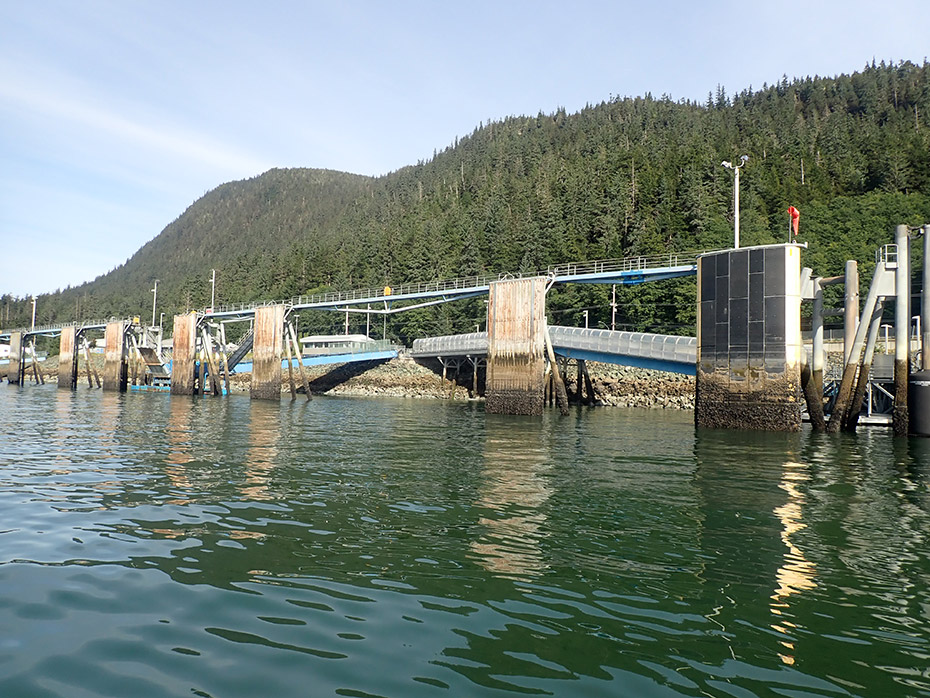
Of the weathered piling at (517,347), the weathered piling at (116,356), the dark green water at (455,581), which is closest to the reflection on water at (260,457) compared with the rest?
the dark green water at (455,581)

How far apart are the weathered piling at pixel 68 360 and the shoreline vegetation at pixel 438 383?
21.0 m

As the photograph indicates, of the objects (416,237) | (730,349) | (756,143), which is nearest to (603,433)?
(730,349)

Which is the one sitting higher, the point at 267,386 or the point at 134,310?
the point at 134,310

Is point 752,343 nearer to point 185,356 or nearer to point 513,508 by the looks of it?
point 513,508

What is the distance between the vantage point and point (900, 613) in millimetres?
7520

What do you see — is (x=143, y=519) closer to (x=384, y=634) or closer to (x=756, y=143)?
(x=384, y=634)

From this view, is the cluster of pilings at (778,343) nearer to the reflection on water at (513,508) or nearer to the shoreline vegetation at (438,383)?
the reflection on water at (513,508)

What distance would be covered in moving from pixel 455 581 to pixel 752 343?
27.8 metres

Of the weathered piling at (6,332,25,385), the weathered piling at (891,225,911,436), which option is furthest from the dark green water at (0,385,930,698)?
the weathered piling at (6,332,25,385)

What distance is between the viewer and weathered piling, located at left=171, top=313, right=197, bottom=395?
69.0 m

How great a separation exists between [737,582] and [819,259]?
2862 inches

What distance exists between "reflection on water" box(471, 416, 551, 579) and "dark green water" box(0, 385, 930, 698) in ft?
0.25

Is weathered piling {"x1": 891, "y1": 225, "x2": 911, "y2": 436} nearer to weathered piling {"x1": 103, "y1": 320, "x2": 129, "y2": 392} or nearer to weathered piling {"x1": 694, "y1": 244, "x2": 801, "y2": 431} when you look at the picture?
weathered piling {"x1": 694, "y1": 244, "x2": 801, "y2": 431}

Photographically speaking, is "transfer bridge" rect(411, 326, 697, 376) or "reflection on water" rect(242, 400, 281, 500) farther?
"transfer bridge" rect(411, 326, 697, 376)
